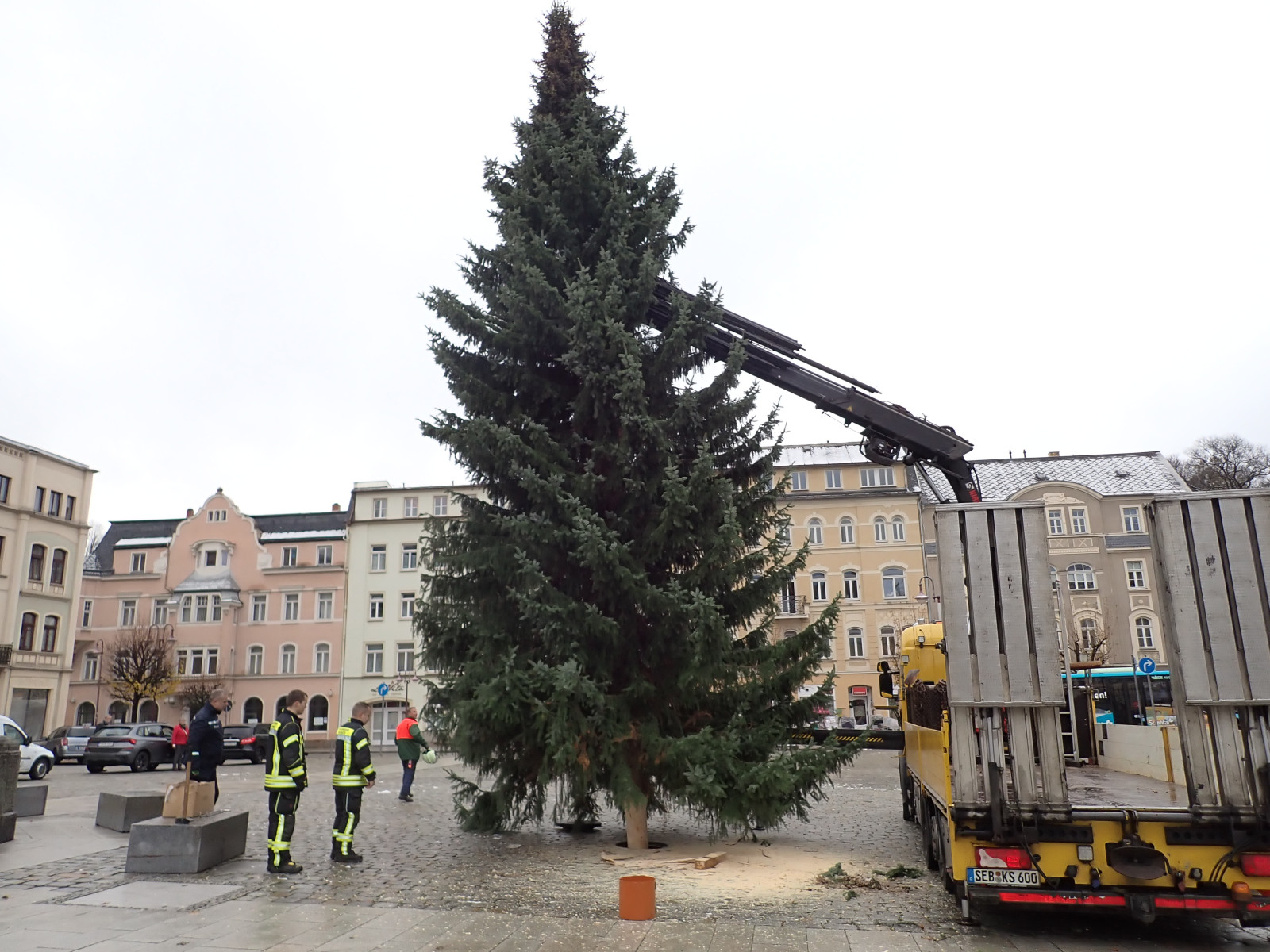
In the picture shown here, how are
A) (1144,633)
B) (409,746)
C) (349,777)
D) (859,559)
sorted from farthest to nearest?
(859,559) < (1144,633) < (409,746) < (349,777)

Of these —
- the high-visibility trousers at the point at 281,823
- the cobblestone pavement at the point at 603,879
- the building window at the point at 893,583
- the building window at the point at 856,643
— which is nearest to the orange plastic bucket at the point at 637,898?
the cobblestone pavement at the point at 603,879

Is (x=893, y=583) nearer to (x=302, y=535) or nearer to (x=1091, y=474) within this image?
(x=1091, y=474)

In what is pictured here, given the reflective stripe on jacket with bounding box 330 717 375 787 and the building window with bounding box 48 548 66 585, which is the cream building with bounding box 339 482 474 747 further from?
the reflective stripe on jacket with bounding box 330 717 375 787

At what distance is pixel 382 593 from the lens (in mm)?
53219

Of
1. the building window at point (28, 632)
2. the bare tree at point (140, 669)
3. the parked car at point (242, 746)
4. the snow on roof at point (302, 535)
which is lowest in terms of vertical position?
the parked car at point (242, 746)

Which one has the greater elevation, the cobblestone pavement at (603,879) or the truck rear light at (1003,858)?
the truck rear light at (1003,858)

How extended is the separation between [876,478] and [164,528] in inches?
1712

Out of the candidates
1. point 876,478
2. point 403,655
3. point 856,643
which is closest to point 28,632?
point 403,655

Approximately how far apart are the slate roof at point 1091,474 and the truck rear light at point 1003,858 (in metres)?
45.9

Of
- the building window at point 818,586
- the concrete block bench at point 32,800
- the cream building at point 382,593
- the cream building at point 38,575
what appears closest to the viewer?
the concrete block bench at point 32,800

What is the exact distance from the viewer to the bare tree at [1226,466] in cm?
5234

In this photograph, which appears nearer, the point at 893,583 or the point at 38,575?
the point at 38,575

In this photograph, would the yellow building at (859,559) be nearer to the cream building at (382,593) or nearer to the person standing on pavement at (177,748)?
the cream building at (382,593)

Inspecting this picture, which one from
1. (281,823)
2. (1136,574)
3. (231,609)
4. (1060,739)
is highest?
(1136,574)
